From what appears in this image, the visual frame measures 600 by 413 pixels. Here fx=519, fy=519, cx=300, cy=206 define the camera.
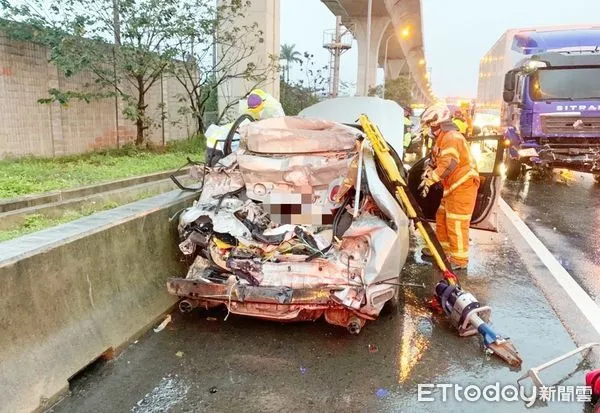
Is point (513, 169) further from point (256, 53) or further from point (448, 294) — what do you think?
point (448, 294)

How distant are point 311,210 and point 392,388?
1.51 m

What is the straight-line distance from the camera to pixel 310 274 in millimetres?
3736

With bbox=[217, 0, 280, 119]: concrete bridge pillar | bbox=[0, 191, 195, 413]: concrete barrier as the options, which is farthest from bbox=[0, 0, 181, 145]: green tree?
bbox=[0, 191, 195, 413]: concrete barrier

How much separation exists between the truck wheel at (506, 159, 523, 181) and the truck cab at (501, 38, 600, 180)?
0.63 metres

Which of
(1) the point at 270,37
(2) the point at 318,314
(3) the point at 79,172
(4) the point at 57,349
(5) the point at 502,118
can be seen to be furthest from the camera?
(1) the point at 270,37

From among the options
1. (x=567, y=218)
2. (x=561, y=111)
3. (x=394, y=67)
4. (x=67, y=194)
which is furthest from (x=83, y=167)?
(x=394, y=67)

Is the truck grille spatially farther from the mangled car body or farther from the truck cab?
the mangled car body

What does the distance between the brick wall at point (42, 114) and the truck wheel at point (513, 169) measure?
9.58m

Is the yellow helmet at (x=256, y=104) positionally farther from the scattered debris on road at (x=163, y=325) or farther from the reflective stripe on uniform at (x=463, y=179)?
the scattered debris on road at (x=163, y=325)

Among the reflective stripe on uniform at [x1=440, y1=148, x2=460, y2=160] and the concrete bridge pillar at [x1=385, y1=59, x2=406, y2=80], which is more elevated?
the concrete bridge pillar at [x1=385, y1=59, x2=406, y2=80]

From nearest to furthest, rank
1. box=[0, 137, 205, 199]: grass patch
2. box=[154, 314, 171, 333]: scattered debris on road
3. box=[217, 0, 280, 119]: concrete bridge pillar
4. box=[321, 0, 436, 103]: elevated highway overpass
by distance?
box=[154, 314, 171, 333]: scattered debris on road → box=[0, 137, 205, 199]: grass patch → box=[217, 0, 280, 119]: concrete bridge pillar → box=[321, 0, 436, 103]: elevated highway overpass

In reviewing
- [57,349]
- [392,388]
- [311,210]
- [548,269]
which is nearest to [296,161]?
[311,210]

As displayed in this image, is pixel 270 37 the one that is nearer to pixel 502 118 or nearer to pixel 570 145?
pixel 502 118

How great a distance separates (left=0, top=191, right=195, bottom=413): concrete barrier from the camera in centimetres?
272
